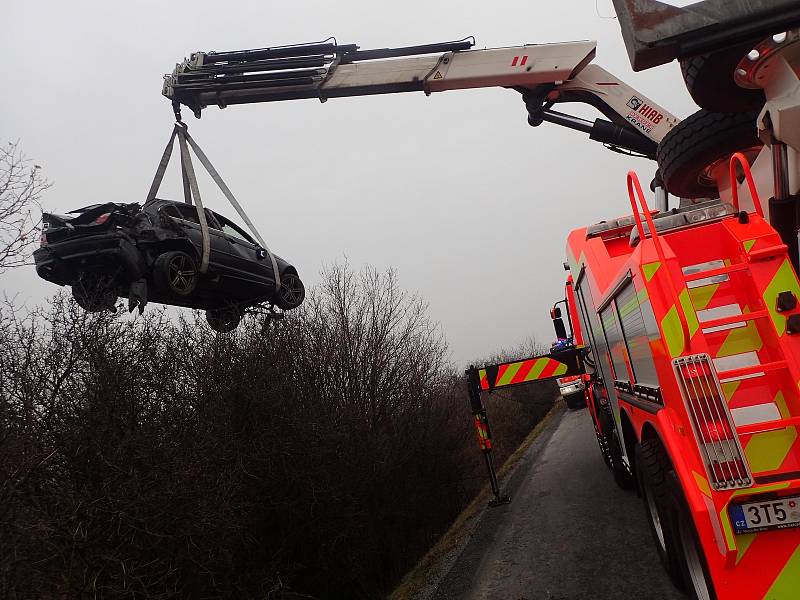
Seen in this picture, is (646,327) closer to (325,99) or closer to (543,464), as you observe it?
(325,99)

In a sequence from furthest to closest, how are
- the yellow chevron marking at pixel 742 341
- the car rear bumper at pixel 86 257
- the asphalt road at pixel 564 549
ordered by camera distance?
the car rear bumper at pixel 86 257 → the asphalt road at pixel 564 549 → the yellow chevron marking at pixel 742 341

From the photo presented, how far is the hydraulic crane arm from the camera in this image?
638 centimetres

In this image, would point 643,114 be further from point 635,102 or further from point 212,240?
point 212,240

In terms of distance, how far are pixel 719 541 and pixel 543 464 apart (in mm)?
7611

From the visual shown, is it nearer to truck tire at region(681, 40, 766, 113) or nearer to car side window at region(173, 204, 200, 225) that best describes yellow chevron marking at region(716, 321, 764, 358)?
truck tire at region(681, 40, 766, 113)

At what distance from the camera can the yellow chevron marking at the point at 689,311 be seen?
8.57 feet

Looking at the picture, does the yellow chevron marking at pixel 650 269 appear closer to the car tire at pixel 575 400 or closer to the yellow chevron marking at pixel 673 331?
the yellow chevron marking at pixel 673 331

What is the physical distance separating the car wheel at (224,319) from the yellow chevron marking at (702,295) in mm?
5430

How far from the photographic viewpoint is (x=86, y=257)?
218 inches

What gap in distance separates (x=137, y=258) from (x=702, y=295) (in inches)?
205

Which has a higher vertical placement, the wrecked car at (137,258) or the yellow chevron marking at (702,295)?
the wrecked car at (137,258)

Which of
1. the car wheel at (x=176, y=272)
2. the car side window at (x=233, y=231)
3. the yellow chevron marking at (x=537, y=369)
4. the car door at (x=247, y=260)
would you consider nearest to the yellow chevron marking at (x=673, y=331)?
the yellow chevron marking at (x=537, y=369)

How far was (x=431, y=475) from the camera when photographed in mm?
10039

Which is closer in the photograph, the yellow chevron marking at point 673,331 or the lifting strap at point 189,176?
the yellow chevron marking at point 673,331
